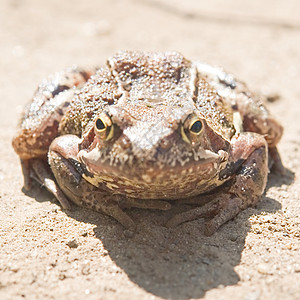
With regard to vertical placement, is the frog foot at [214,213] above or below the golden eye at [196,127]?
below

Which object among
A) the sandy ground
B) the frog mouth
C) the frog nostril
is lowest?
the sandy ground

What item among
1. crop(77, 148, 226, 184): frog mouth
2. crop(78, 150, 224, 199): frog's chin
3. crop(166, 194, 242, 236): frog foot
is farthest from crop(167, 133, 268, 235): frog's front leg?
crop(77, 148, 226, 184): frog mouth

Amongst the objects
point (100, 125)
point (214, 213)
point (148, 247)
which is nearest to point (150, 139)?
point (100, 125)

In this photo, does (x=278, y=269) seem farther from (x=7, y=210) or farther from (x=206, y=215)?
(x=7, y=210)

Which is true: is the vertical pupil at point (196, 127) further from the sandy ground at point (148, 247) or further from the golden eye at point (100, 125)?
the sandy ground at point (148, 247)

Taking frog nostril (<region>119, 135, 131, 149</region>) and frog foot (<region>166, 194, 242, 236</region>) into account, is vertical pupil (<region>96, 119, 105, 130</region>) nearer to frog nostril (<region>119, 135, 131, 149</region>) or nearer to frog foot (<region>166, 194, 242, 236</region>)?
frog nostril (<region>119, 135, 131, 149</region>)

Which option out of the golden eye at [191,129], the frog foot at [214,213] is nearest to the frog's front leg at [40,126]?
the frog foot at [214,213]

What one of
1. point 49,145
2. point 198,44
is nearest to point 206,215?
point 49,145

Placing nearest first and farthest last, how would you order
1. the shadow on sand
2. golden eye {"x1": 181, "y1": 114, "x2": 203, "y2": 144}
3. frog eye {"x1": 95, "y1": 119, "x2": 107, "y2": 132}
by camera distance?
1. the shadow on sand
2. golden eye {"x1": 181, "y1": 114, "x2": 203, "y2": 144}
3. frog eye {"x1": 95, "y1": 119, "x2": 107, "y2": 132}
